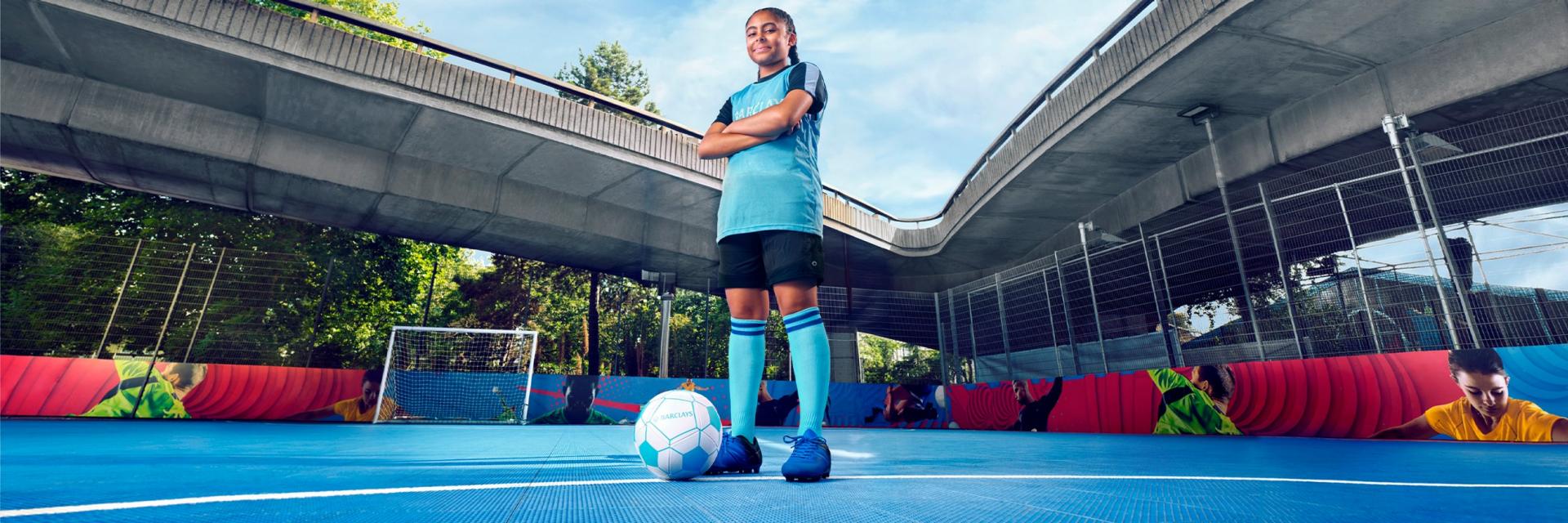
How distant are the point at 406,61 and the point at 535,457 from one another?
21.8ft

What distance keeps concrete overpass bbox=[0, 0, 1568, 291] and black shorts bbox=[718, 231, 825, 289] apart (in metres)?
6.16

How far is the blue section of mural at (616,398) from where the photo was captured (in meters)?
10.2

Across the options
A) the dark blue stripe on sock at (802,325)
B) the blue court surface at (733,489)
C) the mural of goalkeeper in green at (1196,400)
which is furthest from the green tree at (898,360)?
the dark blue stripe on sock at (802,325)

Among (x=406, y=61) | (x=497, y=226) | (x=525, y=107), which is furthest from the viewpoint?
(x=497, y=226)

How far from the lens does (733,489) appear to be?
68.2 inches

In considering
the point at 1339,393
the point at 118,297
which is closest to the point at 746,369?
the point at 1339,393

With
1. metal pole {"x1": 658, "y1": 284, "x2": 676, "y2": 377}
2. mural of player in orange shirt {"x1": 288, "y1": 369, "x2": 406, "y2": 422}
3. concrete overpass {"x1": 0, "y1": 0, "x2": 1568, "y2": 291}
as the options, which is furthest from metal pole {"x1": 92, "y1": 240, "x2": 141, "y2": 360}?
metal pole {"x1": 658, "y1": 284, "x2": 676, "y2": 377}

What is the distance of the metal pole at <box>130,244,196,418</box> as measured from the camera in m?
8.09

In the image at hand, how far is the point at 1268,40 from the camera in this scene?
639 centimetres

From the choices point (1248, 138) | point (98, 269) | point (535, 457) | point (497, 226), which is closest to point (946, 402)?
point (1248, 138)

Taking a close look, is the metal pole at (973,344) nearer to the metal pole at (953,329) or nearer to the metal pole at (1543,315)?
the metal pole at (953,329)

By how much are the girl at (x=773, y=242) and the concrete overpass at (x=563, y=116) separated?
5.94 metres

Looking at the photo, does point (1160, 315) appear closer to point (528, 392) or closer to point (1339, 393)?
point (1339, 393)

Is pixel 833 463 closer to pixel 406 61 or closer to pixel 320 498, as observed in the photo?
pixel 320 498
